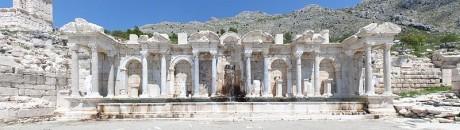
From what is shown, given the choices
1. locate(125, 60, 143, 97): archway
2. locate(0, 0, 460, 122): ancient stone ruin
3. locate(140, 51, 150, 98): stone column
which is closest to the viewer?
locate(0, 0, 460, 122): ancient stone ruin

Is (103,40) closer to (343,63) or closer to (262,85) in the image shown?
(262,85)

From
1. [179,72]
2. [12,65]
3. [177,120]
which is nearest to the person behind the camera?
[177,120]

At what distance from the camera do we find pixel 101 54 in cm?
2167

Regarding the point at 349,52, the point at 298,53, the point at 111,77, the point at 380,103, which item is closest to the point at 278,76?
the point at 298,53

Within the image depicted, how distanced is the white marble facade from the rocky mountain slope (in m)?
35.9

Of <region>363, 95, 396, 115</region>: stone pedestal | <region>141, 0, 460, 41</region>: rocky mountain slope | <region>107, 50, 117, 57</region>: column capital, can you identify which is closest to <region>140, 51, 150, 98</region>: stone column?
<region>107, 50, 117, 57</region>: column capital

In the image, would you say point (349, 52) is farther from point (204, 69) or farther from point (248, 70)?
point (204, 69)

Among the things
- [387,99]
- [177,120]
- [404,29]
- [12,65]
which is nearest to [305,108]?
[387,99]

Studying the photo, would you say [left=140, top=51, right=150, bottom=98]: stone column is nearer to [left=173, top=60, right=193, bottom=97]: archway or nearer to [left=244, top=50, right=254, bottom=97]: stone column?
[left=173, top=60, right=193, bottom=97]: archway

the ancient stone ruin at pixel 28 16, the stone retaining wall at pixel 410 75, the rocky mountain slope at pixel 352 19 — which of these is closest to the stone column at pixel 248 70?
the stone retaining wall at pixel 410 75

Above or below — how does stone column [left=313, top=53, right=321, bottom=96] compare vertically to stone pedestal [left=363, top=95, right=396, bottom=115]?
above

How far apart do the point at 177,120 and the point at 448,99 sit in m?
12.0

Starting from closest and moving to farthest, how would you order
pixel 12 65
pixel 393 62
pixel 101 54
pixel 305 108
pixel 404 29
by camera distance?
pixel 305 108 → pixel 12 65 → pixel 101 54 → pixel 393 62 → pixel 404 29

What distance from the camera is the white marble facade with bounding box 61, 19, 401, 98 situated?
22.0 metres
